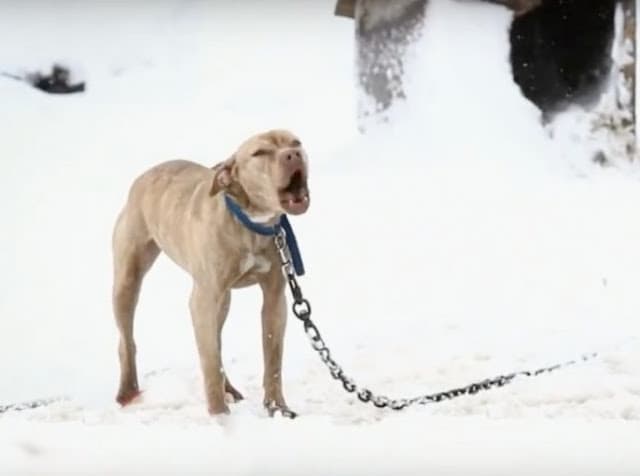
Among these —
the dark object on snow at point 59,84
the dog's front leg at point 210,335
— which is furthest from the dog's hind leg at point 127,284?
the dark object on snow at point 59,84

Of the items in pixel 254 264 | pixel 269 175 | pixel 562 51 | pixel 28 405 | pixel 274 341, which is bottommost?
pixel 28 405

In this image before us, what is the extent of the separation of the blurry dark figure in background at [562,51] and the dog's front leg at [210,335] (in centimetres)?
51

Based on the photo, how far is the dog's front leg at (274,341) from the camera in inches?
65.6

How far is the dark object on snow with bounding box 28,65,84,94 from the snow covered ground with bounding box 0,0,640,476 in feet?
0.04

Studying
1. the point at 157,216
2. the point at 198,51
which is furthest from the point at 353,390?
the point at 198,51

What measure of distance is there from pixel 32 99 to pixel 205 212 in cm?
36

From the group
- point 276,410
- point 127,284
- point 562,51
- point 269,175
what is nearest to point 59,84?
point 127,284

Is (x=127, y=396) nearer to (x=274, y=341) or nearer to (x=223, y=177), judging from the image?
(x=274, y=341)

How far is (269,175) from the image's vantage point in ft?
5.19

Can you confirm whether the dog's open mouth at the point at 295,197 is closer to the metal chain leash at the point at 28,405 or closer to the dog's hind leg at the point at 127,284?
the dog's hind leg at the point at 127,284

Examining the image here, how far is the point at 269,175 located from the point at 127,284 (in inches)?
10.5

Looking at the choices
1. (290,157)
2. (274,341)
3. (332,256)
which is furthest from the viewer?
(332,256)

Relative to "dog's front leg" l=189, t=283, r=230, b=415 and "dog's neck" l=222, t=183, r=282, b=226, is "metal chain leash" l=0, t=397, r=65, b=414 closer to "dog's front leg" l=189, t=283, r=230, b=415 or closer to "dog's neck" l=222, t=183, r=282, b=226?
"dog's front leg" l=189, t=283, r=230, b=415

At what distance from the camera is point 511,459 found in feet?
5.53
